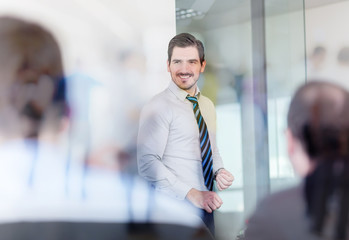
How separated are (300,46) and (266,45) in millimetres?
176

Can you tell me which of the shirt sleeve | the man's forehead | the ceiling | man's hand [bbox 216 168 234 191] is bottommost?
man's hand [bbox 216 168 234 191]

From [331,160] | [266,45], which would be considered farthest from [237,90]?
[331,160]

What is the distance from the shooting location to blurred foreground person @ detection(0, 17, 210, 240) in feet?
4.71

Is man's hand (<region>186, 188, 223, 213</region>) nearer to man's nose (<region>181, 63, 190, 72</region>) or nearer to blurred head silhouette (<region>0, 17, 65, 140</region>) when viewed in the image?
man's nose (<region>181, 63, 190, 72</region>)

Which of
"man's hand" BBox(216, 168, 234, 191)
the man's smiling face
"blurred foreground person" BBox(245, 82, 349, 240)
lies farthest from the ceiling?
"man's hand" BBox(216, 168, 234, 191)

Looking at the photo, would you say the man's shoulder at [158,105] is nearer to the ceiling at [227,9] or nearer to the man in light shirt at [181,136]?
the man in light shirt at [181,136]

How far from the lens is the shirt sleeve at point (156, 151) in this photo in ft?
5.34

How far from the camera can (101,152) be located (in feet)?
5.12

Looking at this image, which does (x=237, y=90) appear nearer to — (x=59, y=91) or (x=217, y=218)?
(x=217, y=218)

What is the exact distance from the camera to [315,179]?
4.66ft

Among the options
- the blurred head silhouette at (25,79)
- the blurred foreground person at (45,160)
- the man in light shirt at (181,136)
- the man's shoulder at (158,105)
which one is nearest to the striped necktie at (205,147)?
the man in light shirt at (181,136)

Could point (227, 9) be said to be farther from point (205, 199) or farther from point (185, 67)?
point (205, 199)

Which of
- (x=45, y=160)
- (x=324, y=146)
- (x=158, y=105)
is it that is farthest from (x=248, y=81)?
(x=45, y=160)

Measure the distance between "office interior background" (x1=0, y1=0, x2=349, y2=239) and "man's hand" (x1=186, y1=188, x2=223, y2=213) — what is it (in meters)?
0.04
